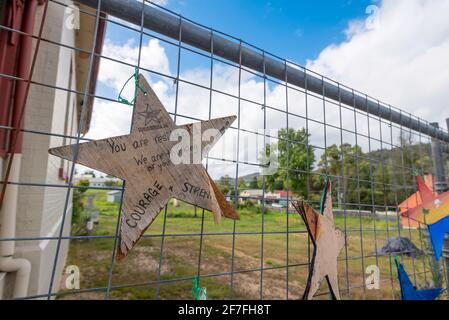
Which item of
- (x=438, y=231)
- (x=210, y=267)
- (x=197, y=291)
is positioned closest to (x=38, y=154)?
(x=197, y=291)

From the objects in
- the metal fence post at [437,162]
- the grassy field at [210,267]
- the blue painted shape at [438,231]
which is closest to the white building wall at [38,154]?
the grassy field at [210,267]
